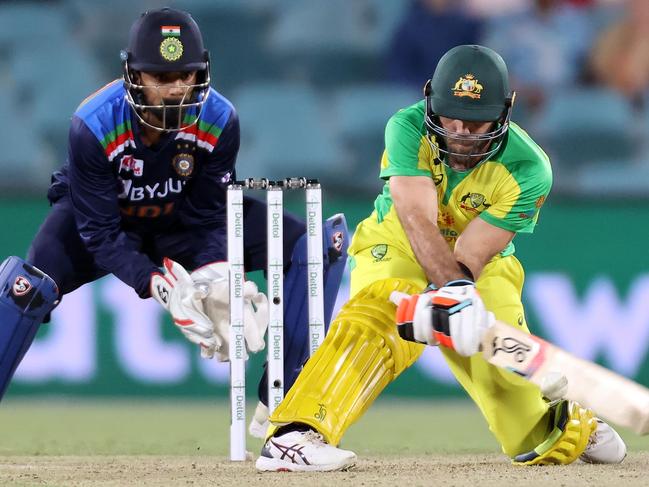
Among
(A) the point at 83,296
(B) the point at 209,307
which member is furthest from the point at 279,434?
(A) the point at 83,296

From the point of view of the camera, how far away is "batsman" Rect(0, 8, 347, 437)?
5047mm

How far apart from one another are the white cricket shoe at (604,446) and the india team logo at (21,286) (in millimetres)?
2221

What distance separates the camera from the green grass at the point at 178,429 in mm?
→ 6195

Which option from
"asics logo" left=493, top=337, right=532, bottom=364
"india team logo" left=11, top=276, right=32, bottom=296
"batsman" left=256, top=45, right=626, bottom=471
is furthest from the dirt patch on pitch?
"india team logo" left=11, top=276, right=32, bottom=296

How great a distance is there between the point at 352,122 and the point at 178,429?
120 inches

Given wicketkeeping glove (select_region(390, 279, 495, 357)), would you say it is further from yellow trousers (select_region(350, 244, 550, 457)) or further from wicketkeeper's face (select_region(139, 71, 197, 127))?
wicketkeeper's face (select_region(139, 71, 197, 127))

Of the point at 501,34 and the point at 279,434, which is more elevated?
the point at 501,34

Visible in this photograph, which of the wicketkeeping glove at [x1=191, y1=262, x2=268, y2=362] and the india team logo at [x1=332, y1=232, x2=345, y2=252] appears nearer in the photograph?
the wicketkeeping glove at [x1=191, y1=262, x2=268, y2=362]

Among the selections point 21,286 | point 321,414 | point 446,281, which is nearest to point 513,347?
point 446,281

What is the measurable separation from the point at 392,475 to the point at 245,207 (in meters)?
1.59

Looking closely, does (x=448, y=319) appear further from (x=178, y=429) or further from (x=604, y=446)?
(x=178, y=429)

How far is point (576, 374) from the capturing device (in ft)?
14.6

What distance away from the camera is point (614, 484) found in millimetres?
4199

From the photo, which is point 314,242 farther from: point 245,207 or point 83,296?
point 83,296
